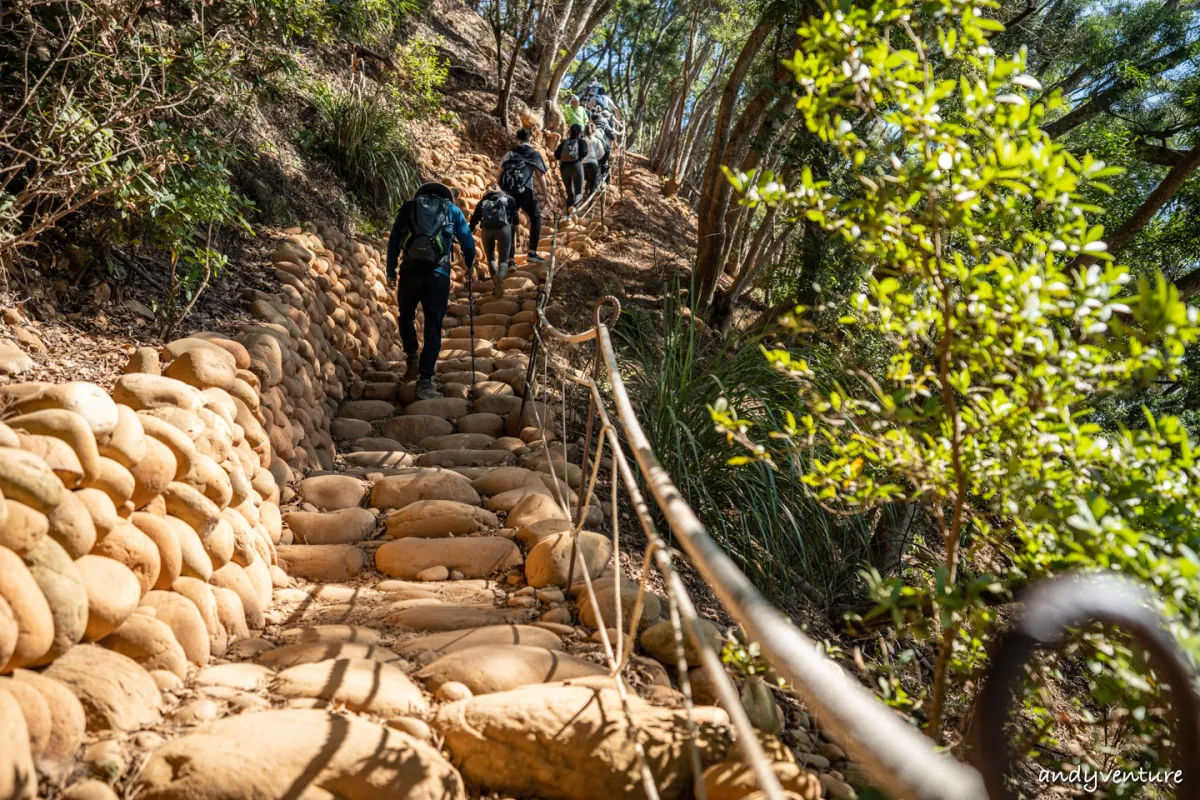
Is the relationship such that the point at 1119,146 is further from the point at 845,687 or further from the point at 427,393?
the point at 845,687

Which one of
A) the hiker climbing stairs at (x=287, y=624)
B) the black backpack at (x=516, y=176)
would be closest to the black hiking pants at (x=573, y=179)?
the black backpack at (x=516, y=176)

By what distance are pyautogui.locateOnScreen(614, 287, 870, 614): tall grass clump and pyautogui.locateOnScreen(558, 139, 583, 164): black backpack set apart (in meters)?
5.75

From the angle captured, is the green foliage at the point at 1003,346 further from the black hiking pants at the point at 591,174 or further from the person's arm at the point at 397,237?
the black hiking pants at the point at 591,174

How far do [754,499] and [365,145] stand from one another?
555 centimetres

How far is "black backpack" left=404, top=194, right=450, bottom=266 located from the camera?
564cm

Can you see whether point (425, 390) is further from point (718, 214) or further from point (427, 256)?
point (718, 214)

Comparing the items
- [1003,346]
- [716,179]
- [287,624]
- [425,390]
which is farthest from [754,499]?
[716,179]

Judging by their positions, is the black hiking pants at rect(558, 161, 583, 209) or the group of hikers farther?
the black hiking pants at rect(558, 161, 583, 209)

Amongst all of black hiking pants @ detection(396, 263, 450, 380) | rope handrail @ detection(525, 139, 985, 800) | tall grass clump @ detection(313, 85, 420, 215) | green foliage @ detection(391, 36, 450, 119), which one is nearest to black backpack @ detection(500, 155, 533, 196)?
tall grass clump @ detection(313, 85, 420, 215)

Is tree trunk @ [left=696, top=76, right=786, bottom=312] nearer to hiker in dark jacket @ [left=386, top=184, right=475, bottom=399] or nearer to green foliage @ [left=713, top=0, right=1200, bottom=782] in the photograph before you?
hiker in dark jacket @ [left=386, top=184, right=475, bottom=399]

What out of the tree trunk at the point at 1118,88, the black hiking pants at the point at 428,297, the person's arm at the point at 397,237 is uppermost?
the tree trunk at the point at 1118,88

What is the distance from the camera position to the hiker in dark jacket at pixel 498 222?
7.54 m

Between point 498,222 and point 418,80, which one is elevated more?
point 418,80

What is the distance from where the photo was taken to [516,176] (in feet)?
26.9
